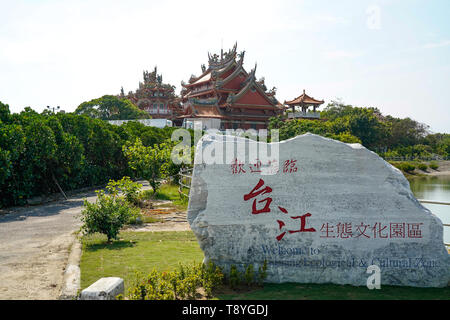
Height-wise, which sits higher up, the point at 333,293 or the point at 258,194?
the point at 258,194

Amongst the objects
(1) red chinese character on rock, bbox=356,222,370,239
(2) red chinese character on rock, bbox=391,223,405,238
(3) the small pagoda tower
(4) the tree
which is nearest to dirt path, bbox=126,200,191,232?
(4) the tree

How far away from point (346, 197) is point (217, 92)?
29.2m

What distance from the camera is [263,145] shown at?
5184mm

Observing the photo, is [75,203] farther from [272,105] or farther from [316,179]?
[272,105]

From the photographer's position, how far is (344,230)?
16.0ft

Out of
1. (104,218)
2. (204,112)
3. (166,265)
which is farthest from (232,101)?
(166,265)

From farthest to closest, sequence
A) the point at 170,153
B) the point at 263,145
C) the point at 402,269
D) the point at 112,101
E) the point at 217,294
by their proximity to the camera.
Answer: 1. the point at 112,101
2. the point at 170,153
3. the point at 263,145
4. the point at 402,269
5. the point at 217,294

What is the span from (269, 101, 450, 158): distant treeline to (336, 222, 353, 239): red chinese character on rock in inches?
829

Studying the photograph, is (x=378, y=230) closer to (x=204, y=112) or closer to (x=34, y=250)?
(x=34, y=250)

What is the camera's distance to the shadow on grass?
21.4ft

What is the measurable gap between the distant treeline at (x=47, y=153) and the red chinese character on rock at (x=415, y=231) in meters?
10.3

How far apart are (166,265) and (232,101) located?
27.2 meters

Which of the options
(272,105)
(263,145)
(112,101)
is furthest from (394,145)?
(263,145)

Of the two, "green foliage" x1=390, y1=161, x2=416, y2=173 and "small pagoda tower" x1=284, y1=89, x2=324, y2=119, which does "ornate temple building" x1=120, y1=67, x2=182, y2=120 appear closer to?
"small pagoda tower" x1=284, y1=89, x2=324, y2=119
